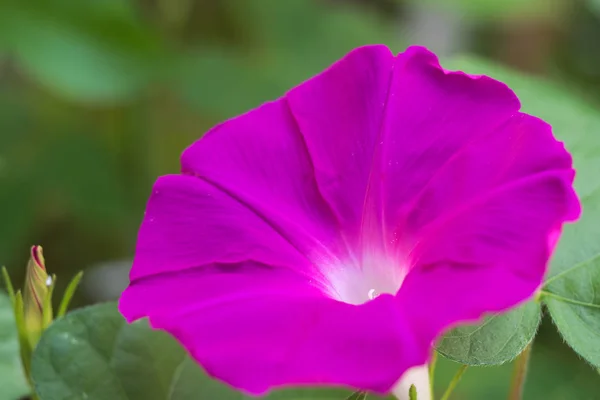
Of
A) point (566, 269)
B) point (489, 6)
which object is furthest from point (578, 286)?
point (489, 6)

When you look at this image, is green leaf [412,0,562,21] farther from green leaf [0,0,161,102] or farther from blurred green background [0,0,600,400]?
green leaf [0,0,161,102]

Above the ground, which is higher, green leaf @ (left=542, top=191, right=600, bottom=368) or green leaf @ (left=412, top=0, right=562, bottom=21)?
green leaf @ (left=412, top=0, right=562, bottom=21)

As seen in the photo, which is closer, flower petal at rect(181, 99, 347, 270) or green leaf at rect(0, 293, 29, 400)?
flower petal at rect(181, 99, 347, 270)

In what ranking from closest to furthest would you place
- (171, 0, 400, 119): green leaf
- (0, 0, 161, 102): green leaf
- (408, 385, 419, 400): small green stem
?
1. (408, 385, 419, 400): small green stem
2. (0, 0, 161, 102): green leaf
3. (171, 0, 400, 119): green leaf

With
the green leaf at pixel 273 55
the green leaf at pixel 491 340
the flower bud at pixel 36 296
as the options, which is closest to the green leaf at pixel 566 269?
the green leaf at pixel 491 340

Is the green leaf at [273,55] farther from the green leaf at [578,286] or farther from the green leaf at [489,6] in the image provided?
the green leaf at [578,286]

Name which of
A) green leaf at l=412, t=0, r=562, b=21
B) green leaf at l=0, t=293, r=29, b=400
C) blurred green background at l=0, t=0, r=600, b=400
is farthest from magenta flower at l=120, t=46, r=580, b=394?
green leaf at l=412, t=0, r=562, b=21
